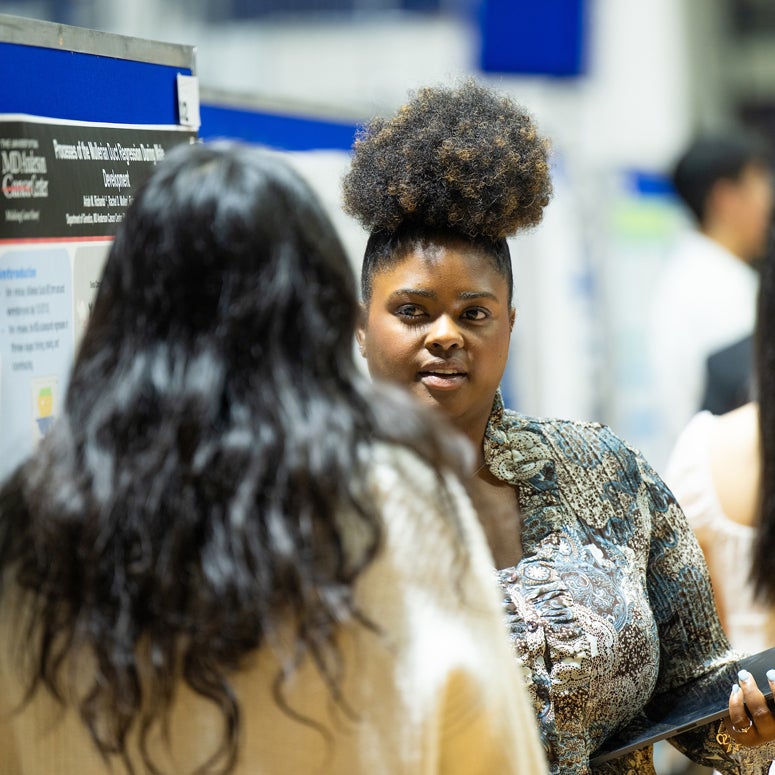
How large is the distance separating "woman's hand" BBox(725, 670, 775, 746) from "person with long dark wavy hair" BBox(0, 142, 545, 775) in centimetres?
94

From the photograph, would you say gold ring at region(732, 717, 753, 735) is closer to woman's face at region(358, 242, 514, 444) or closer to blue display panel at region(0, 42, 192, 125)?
woman's face at region(358, 242, 514, 444)

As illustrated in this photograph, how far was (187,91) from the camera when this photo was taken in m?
2.29

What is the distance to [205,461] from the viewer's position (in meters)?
1.33

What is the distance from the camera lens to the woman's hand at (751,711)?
7.27ft

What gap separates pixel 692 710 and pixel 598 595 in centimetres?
30

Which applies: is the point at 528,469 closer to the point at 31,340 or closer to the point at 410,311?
the point at 410,311

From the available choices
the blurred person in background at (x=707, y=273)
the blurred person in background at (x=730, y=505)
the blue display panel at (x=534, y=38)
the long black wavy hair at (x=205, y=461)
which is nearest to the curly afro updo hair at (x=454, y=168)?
the blurred person in background at (x=730, y=505)

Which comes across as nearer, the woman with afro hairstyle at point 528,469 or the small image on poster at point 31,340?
the small image on poster at point 31,340

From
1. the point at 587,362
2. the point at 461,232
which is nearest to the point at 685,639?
the point at 461,232

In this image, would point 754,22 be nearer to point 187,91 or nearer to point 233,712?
point 187,91

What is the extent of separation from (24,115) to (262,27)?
8.71 metres

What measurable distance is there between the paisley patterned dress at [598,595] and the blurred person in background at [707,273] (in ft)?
10.3

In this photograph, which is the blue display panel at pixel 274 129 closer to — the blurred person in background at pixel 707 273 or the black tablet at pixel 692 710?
the black tablet at pixel 692 710

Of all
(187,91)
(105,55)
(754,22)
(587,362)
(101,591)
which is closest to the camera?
(101,591)
